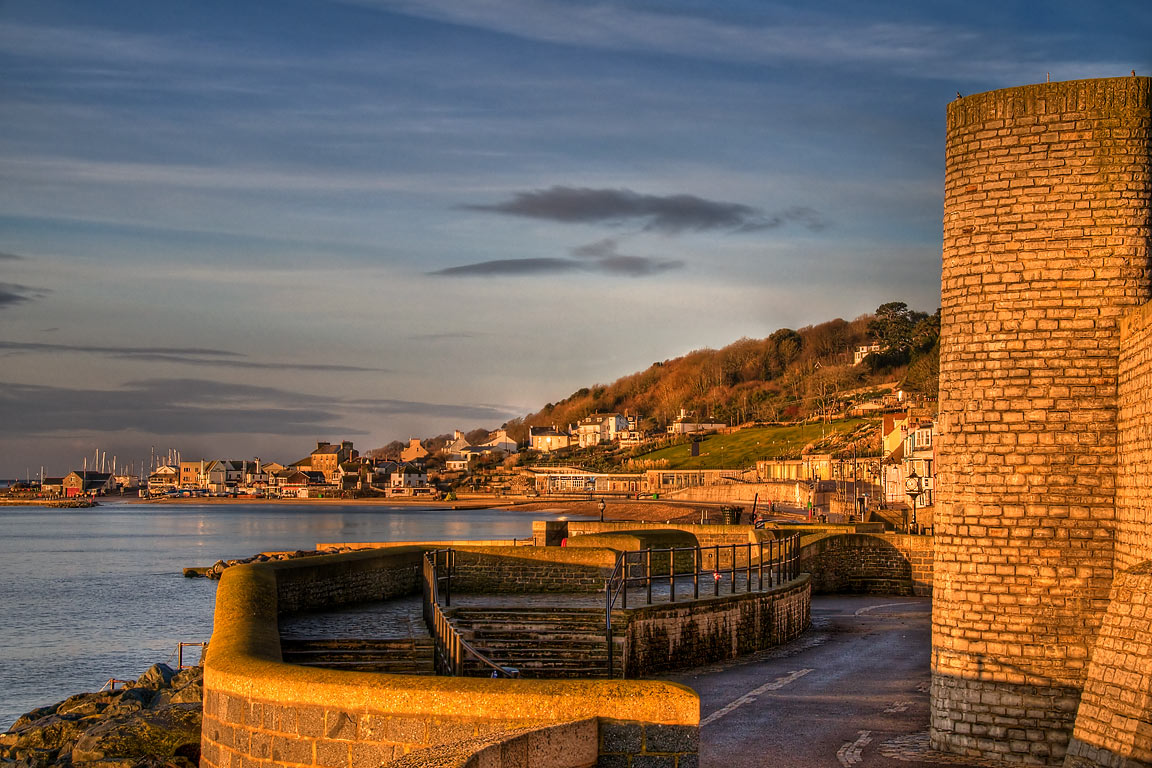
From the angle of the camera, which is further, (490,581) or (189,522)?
(189,522)

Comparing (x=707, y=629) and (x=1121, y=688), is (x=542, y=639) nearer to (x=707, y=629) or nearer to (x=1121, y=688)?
(x=707, y=629)

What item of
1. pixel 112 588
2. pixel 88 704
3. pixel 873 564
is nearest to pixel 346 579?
pixel 88 704

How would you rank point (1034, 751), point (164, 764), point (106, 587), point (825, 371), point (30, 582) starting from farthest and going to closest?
point (825, 371) < point (30, 582) < point (106, 587) < point (164, 764) < point (1034, 751)

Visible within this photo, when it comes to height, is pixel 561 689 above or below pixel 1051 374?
below

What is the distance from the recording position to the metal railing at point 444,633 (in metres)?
13.6

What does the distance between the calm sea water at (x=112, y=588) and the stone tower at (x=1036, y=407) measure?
72.2 feet

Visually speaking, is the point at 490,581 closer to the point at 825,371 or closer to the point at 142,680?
the point at 142,680

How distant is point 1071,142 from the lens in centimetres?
1431

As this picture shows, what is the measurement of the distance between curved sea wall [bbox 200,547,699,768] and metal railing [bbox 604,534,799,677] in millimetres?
7877

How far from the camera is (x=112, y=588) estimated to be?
5706cm

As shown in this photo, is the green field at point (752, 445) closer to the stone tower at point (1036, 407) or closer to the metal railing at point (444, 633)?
the metal railing at point (444, 633)

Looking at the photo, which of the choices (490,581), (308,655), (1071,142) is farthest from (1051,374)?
(490,581)

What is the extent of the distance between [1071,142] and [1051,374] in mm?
2955

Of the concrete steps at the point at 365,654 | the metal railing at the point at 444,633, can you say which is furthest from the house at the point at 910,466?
the concrete steps at the point at 365,654
